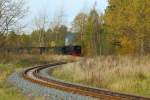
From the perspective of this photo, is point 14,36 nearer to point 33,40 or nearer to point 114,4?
point 114,4

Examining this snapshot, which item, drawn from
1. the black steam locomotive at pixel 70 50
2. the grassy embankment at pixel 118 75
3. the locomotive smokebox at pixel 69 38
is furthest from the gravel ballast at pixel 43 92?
the locomotive smokebox at pixel 69 38

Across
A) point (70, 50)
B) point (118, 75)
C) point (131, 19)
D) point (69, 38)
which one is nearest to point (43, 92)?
point (118, 75)

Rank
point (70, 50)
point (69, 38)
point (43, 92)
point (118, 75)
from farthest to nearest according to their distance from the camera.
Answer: point (69, 38) < point (70, 50) < point (118, 75) < point (43, 92)

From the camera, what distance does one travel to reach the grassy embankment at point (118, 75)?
20359mm

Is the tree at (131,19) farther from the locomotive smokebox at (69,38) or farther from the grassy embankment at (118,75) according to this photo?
the locomotive smokebox at (69,38)

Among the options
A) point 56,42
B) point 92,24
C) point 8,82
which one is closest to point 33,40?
point 56,42

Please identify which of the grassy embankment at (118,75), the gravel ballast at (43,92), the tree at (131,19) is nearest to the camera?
the gravel ballast at (43,92)

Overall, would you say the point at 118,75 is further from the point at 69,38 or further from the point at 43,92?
the point at 69,38

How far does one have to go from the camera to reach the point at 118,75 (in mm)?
23703

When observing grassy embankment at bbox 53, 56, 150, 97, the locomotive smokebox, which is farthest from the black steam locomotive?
grassy embankment at bbox 53, 56, 150, 97

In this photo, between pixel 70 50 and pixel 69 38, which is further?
pixel 69 38

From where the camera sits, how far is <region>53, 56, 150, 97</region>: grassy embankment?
20.4m

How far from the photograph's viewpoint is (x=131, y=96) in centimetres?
1652

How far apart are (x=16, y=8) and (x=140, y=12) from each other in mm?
18562
